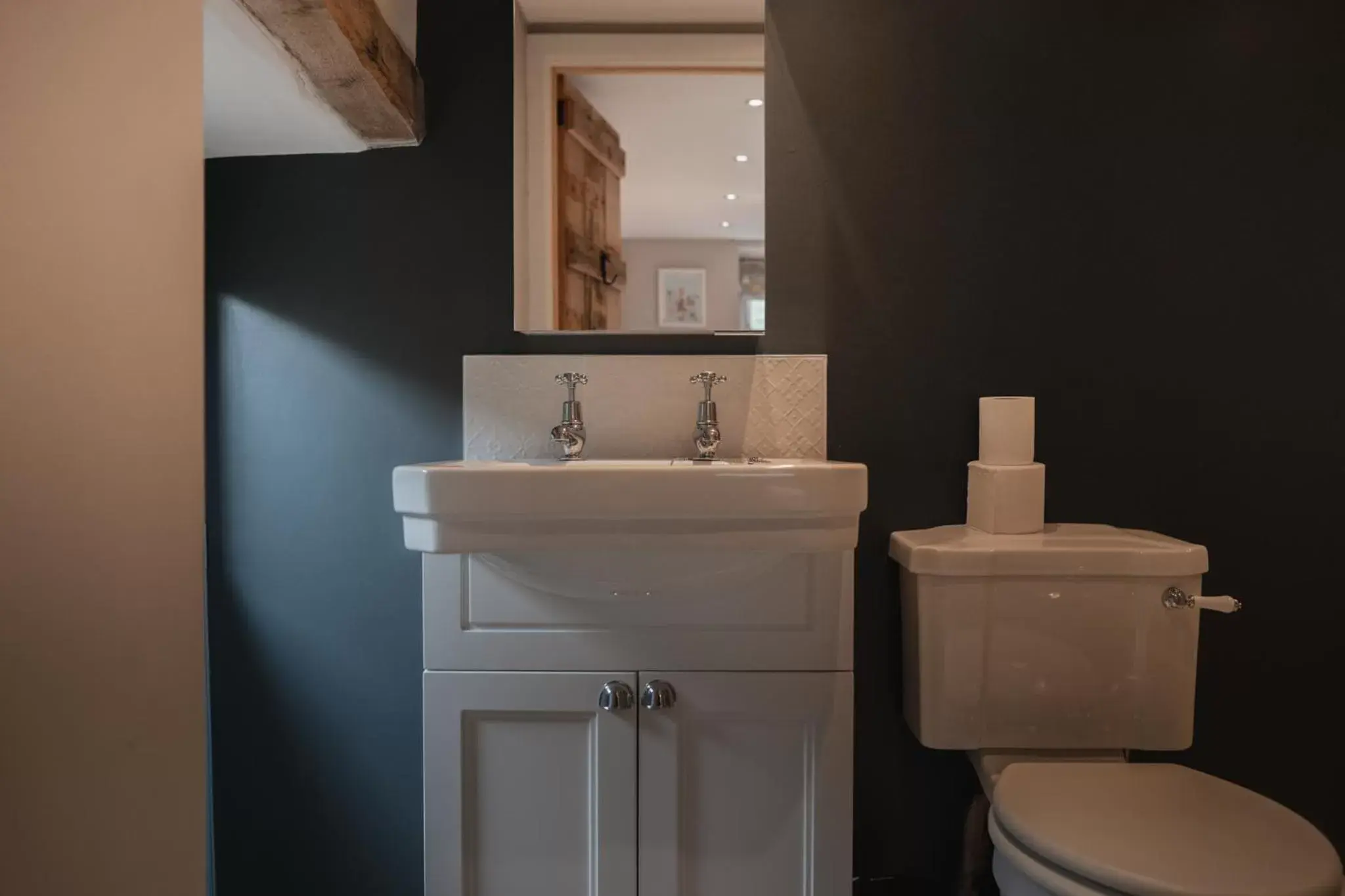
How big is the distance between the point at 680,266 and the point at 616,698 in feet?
2.63

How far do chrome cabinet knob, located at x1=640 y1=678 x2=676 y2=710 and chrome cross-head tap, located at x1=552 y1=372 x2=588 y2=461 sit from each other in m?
0.44

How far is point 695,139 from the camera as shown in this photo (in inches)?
59.9

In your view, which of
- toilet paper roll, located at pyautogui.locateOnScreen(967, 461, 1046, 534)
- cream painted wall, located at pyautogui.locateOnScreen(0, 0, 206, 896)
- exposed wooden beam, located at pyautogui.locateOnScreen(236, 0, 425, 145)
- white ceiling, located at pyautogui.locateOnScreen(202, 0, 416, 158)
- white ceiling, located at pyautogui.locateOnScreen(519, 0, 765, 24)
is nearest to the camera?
cream painted wall, located at pyautogui.locateOnScreen(0, 0, 206, 896)

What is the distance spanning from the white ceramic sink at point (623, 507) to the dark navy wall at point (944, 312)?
0.43 metres

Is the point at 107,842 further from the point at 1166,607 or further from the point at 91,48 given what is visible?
the point at 1166,607

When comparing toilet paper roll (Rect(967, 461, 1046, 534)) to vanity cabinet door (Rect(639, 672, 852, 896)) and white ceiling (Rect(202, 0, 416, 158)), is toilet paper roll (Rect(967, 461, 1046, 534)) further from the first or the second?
white ceiling (Rect(202, 0, 416, 158))

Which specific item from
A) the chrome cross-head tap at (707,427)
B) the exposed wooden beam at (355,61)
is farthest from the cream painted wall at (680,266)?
the exposed wooden beam at (355,61)

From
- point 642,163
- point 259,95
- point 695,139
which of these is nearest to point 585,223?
point 642,163

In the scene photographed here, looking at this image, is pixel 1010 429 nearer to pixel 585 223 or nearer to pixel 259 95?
pixel 585 223

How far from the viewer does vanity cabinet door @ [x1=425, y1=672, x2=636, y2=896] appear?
4.28ft

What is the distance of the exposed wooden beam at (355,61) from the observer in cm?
112

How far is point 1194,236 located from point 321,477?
1759mm

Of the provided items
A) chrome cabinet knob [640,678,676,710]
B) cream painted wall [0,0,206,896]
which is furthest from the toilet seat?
cream painted wall [0,0,206,896]

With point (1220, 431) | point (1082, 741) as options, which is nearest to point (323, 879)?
point (1082, 741)
